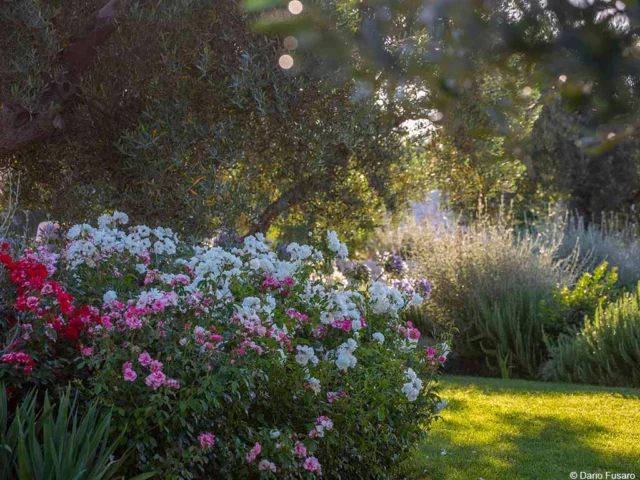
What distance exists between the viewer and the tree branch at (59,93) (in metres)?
5.86

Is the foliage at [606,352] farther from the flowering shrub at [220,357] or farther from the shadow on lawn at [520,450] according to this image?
the flowering shrub at [220,357]

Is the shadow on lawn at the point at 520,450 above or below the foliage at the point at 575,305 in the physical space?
below

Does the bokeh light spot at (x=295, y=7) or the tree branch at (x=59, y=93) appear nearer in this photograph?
the bokeh light spot at (x=295, y=7)

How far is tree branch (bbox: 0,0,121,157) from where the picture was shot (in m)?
5.86

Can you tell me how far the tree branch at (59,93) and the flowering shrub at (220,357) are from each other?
59.9 inches

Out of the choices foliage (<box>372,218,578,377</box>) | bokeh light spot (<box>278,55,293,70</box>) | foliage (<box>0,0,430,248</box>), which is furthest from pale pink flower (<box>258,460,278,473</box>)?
foliage (<box>372,218,578,377</box>)

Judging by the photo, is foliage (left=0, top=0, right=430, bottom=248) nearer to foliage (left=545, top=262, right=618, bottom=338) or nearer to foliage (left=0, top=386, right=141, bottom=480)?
foliage (left=0, top=386, right=141, bottom=480)

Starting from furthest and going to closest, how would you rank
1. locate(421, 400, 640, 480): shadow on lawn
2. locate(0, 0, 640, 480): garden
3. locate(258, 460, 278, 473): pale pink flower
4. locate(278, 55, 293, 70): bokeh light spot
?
locate(278, 55, 293, 70): bokeh light spot → locate(421, 400, 640, 480): shadow on lawn → locate(258, 460, 278, 473): pale pink flower → locate(0, 0, 640, 480): garden

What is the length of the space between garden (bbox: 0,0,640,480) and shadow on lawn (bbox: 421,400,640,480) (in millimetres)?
32

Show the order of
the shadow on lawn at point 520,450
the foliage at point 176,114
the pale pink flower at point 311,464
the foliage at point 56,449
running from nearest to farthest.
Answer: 1. the foliage at point 56,449
2. the pale pink flower at point 311,464
3. the shadow on lawn at point 520,450
4. the foliage at point 176,114

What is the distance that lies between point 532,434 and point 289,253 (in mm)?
→ 2431

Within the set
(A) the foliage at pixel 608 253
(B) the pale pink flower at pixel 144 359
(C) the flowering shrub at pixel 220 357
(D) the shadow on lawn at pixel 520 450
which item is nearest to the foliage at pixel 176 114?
(C) the flowering shrub at pixel 220 357

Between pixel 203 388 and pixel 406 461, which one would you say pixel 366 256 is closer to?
pixel 406 461

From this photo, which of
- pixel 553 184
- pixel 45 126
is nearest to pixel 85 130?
pixel 45 126
